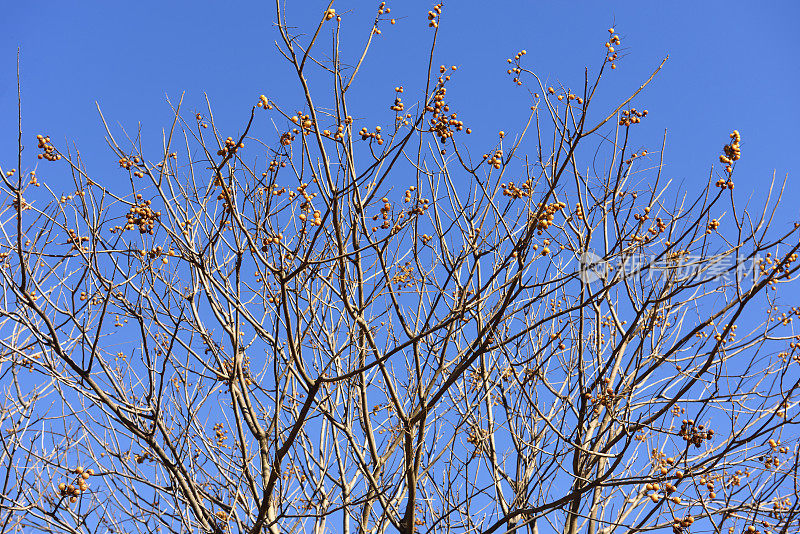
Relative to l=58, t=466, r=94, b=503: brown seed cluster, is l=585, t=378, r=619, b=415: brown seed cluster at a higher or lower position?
higher

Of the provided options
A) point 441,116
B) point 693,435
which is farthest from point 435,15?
point 693,435

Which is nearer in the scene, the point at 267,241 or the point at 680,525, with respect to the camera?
the point at 680,525

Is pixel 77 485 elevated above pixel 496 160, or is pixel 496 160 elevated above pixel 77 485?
pixel 496 160

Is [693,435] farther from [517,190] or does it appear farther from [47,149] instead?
[47,149]

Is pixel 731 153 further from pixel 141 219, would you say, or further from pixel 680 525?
pixel 141 219

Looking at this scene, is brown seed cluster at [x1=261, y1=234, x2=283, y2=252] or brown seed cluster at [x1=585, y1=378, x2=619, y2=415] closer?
brown seed cluster at [x1=261, y1=234, x2=283, y2=252]

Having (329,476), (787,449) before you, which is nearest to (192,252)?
(329,476)

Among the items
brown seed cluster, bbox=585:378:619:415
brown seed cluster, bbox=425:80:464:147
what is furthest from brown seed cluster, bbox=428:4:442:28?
brown seed cluster, bbox=585:378:619:415

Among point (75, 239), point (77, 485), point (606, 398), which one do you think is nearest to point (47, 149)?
point (75, 239)

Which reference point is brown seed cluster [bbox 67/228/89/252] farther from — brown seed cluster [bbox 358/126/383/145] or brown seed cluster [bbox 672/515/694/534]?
brown seed cluster [bbox 672/515/694/534]

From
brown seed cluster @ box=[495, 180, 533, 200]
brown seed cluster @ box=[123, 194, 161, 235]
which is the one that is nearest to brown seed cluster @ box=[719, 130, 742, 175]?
brown seed cluster @ box=[495, 180, 533, 200]

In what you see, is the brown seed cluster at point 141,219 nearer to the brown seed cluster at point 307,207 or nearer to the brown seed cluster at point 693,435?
the brown seed cluster at point 307,207

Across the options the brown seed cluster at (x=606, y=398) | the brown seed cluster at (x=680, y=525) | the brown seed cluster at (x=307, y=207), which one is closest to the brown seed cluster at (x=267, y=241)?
the brown seed cluster at (x=307, y=207)

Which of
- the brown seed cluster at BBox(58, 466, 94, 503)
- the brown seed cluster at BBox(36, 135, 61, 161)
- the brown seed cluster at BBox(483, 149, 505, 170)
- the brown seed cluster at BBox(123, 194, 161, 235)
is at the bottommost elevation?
the brown seed cluster at BBox(58, 466, 94, 503)
